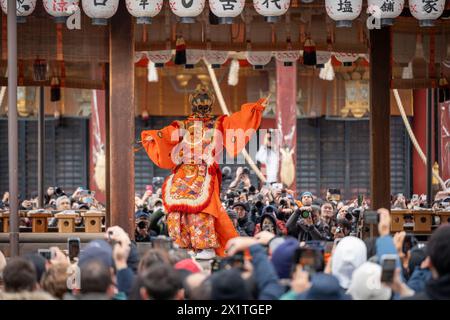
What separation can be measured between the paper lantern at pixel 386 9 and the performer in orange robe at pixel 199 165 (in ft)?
5.46

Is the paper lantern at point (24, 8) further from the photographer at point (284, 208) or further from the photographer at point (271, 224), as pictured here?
the photographer at point (284, 208)

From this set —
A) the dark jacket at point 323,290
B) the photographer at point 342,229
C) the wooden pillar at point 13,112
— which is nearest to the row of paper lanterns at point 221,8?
the wooden pillar at point 13,112

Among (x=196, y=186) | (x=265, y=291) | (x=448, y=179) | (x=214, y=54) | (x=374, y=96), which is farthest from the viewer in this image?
(x=448, y=179)

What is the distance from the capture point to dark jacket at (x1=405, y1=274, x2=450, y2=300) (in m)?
6.62

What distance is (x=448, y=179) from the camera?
2014 centimetres

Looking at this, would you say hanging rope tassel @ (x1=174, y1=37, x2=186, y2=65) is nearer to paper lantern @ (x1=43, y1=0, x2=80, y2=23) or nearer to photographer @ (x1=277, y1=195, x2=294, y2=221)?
photographer @ (x1=277, y1=195, x2=294, y2=221)

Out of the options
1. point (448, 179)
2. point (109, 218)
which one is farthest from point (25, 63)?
point (448, 179)

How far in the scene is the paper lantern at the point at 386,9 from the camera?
12.6 metres

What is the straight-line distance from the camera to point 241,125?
12.2 m

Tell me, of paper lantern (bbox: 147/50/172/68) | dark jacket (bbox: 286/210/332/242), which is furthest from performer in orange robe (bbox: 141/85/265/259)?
paper lantern (bbox: 147/50/172/68)

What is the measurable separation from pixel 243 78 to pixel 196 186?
11.8 metres

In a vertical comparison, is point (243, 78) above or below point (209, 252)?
above

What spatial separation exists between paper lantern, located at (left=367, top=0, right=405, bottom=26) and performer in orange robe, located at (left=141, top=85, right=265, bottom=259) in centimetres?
166

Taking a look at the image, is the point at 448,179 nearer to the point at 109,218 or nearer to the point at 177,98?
the point at 177,98
